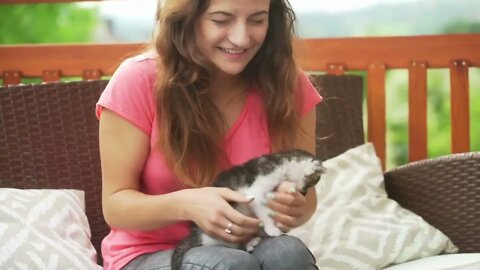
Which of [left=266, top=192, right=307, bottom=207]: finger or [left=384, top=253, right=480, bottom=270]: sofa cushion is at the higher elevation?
[left=266, top=192, right=307, bottom=207]: finger

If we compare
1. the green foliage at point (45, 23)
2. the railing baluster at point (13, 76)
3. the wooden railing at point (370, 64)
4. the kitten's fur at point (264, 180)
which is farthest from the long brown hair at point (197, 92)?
the green foliage at point (45, 23)

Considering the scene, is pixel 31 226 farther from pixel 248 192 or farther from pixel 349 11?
pixel 349 11

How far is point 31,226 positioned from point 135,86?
48cm

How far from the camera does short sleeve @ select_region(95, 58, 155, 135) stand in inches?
62.3

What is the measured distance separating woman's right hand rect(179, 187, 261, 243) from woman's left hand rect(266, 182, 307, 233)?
45 mm

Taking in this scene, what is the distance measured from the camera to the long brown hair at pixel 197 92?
1592mm

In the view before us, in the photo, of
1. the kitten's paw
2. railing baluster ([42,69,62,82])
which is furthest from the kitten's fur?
railing baluster ([42,69,62,82])

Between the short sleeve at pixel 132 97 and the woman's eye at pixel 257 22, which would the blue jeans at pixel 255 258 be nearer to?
the short sleeve at pixel 132 97

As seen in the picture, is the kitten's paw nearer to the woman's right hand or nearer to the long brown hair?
the woman's right hand

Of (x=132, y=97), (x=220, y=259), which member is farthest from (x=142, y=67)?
(x=220, y=259)

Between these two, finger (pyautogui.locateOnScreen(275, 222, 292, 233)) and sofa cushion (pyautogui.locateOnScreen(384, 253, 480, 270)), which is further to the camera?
sofa cushion (pyautogui.locateOnScreen(384, 253, 480, 270))

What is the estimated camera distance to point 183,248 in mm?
1485

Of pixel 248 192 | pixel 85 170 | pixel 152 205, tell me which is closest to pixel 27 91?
pixel 85 170

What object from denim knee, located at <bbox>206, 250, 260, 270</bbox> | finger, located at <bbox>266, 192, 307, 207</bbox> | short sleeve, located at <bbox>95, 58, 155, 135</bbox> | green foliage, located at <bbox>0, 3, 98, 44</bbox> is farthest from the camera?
green foliage, located at <bbox>0, 3, 98, 44</bbox>
